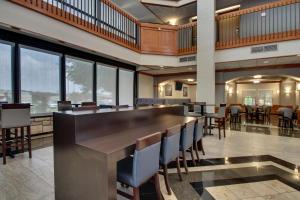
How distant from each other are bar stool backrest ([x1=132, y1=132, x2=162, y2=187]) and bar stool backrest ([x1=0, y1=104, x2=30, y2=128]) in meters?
2.81

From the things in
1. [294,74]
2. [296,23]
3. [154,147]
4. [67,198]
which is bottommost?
[67,198]

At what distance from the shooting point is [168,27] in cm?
756

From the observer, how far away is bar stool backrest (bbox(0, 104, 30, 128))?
123 inches

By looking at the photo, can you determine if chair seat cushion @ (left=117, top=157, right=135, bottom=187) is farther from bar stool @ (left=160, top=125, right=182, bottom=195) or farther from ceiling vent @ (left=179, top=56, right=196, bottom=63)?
ceiling vent @ (left=179, top=56, right=196, bottom=63)

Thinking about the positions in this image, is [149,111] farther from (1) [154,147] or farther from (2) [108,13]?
(2) [108,13]

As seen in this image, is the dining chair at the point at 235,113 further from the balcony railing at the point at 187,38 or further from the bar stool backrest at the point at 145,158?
the bar stool backrest at the point at 145,158

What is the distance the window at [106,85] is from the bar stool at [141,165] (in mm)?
5407

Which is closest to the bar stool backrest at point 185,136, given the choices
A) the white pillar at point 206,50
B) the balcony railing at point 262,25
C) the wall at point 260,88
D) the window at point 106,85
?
the white pillar at point 206,50

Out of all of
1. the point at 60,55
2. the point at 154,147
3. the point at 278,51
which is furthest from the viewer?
the point at 278,51

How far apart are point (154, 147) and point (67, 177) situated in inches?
35.6

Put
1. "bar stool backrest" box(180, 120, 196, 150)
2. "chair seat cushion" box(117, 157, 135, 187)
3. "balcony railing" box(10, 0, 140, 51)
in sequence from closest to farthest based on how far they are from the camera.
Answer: "chair seat cushion" box(117, 157, 135, 187) < "bar stool backrest" box(180, 120, 196, 150) < "balcony railing" box(10, 0, 140, 51)

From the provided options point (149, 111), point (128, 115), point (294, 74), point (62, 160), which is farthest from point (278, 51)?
point (62, 160)

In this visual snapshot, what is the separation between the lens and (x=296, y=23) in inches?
233

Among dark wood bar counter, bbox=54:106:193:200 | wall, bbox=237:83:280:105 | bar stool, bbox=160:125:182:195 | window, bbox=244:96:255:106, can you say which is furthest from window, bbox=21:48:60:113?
window, bbox=244:96:255:106
